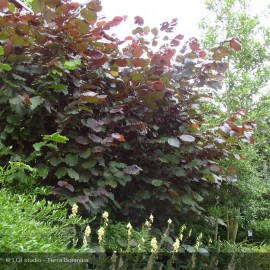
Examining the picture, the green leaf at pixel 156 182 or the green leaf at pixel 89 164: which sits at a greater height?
the green leaf at pixel 89 164

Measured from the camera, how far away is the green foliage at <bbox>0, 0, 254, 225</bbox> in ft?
6.72

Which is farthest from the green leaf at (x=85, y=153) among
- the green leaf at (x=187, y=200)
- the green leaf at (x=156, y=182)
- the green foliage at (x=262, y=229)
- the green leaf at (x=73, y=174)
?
the green foliage at (x=262, y=229)

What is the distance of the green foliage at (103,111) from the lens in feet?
6.72

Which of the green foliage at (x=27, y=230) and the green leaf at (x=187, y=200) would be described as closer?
the green foliage at (x=27, y=230)

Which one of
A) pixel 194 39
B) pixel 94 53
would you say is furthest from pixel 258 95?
pixel 94 53

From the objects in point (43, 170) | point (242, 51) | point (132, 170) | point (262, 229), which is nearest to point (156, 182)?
point (132, 170)

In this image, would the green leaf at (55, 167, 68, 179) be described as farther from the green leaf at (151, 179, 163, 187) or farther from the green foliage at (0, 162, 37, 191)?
the green leaf at (151, 179, 163, 187)

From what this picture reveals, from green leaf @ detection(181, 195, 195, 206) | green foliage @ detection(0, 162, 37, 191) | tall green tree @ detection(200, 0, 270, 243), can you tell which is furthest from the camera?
tall green tree @ detection(200, 0, 270, 243)

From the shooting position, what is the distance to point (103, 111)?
2.31 m

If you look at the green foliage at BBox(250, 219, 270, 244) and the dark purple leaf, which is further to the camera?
the green foliage at BBox(250, 219, 270, 244)

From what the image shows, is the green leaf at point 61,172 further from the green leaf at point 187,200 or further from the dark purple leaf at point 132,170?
the green leaf at point 187,200

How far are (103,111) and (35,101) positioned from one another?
0.49 m

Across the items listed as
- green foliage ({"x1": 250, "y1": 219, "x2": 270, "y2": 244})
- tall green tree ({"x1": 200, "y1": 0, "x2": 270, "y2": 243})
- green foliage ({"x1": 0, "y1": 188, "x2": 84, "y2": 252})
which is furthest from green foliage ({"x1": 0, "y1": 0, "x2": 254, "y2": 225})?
tall green tree ({"x1": 200, "y1": 0, "x2": 270, "y2": 243})

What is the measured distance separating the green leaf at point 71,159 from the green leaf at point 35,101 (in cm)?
33
